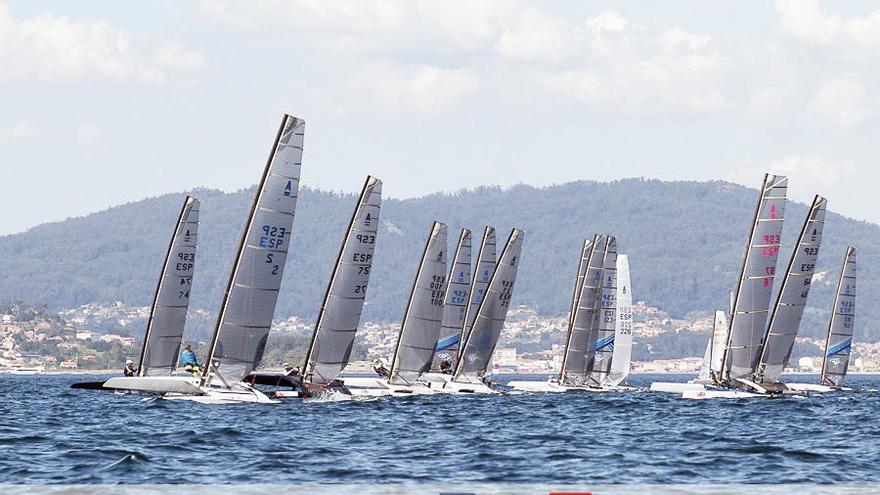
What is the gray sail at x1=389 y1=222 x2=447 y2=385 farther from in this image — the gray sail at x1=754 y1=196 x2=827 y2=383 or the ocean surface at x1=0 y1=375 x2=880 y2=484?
the gray sail at x1=754 y1=196 x2=827 y2=383

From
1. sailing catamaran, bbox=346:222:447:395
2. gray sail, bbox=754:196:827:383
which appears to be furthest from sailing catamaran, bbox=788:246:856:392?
sailing catamaran, bbox=346:222:447:395

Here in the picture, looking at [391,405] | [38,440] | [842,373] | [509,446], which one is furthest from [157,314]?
[842,373]

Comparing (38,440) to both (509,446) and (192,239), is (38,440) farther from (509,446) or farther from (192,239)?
(192,239)

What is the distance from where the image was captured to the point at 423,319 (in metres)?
61.0

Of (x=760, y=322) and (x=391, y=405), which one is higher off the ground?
(x=760, y=322)

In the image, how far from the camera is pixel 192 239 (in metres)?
56.6

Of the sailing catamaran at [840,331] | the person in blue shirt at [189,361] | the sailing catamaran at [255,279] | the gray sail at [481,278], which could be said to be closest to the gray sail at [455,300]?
the gray sail at [481,278]

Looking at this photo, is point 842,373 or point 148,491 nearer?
point 148,491

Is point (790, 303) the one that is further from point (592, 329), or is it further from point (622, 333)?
point (622, 333)

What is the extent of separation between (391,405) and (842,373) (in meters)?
33.5

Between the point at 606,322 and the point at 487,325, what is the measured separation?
8.49 meters

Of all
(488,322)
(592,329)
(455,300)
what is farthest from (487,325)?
(592,329)

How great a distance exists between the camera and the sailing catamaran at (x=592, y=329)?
72.2m

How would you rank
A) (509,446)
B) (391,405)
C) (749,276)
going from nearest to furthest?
(509,446) → (391,405) → (749,276)
